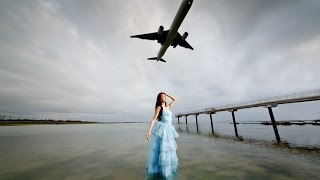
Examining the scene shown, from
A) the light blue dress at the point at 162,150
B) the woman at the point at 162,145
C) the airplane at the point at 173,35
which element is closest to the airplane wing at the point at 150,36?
the airplane at the point at 173,35

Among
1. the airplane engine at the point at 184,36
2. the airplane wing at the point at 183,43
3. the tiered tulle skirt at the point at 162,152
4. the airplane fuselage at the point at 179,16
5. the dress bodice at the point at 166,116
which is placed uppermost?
the airplane wing at the point at 183,43

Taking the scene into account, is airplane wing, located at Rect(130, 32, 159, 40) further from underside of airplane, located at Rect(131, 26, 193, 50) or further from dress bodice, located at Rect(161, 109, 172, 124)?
dress bodice, located at Rect(161, 109, 172, 124)

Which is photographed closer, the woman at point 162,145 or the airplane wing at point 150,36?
the woman at point 162,145

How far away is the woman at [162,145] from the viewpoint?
165 inches

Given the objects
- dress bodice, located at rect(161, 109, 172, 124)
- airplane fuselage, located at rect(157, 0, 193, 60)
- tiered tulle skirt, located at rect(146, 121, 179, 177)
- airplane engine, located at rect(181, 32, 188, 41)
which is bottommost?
tiered tulle skirt, located at rect(146, 121, 179, 177)

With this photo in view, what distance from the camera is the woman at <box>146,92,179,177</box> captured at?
4.18 metres

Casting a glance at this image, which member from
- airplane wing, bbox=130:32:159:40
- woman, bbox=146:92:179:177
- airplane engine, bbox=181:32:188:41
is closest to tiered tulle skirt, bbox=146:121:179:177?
woman, bbox=146:92:179:177

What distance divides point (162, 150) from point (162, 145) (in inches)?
5.1

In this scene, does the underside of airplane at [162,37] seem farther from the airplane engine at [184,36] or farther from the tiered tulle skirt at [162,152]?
the tiered tulle skirt at [162,152]

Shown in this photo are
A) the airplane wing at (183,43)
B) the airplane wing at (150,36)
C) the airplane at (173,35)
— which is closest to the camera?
the airplane at (173,35)

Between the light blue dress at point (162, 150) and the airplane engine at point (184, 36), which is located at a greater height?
the airplane engine at point (184, 36)

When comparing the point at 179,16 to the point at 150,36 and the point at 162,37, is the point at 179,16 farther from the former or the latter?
the point at 150,36

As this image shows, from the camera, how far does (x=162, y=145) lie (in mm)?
4191

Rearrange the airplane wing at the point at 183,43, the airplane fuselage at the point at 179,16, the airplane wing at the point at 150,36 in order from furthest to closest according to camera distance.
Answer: the airplane wing at the point at 183,43, the airplane wing at the point at 150,36, the airplane fuselage at the point at 179,16
